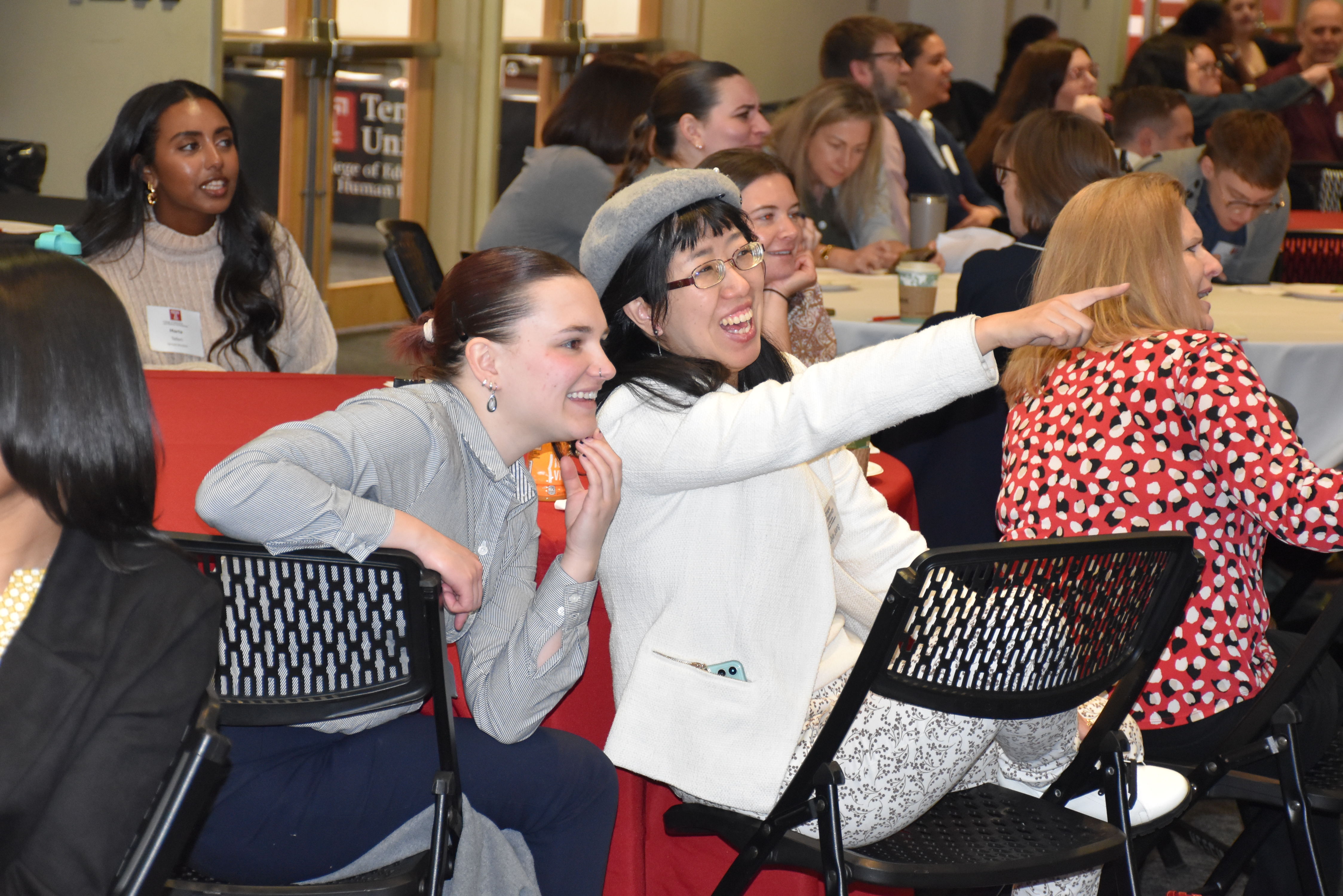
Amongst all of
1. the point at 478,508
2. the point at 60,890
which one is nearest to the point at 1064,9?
the point at 478,508

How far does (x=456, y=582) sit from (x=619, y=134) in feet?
10.3

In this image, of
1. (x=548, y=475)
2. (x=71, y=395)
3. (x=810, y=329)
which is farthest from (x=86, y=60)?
(x=71, y=395)

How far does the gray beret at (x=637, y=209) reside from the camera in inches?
77.5

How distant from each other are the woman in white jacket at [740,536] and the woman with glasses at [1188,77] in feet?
22.7

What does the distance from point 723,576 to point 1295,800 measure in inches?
35.5

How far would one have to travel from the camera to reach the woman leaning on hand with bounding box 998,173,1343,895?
1.96m

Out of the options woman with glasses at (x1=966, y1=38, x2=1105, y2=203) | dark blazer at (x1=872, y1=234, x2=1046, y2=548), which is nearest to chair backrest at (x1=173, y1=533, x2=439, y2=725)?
dark blazer at (x1=872, y1=234, x2=1046, y2=548)

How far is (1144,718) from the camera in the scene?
209 centimetres

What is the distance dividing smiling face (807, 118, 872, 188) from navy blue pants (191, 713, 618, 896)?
328 centimetres

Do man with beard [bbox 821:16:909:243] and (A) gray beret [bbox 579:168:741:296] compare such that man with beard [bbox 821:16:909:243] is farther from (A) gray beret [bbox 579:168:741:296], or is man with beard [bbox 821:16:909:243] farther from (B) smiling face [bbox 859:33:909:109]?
(A) gray beret [bbox 579:168:741:296]

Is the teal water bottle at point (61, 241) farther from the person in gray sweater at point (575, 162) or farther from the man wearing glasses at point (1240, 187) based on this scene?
the man wearing glasses at point (1240, 187)

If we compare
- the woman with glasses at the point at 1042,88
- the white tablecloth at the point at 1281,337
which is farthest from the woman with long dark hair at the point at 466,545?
the woman with glasses at the point at 1042,88

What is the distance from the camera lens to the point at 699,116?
3.87 metres

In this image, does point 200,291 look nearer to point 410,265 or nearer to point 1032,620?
point 410,265
